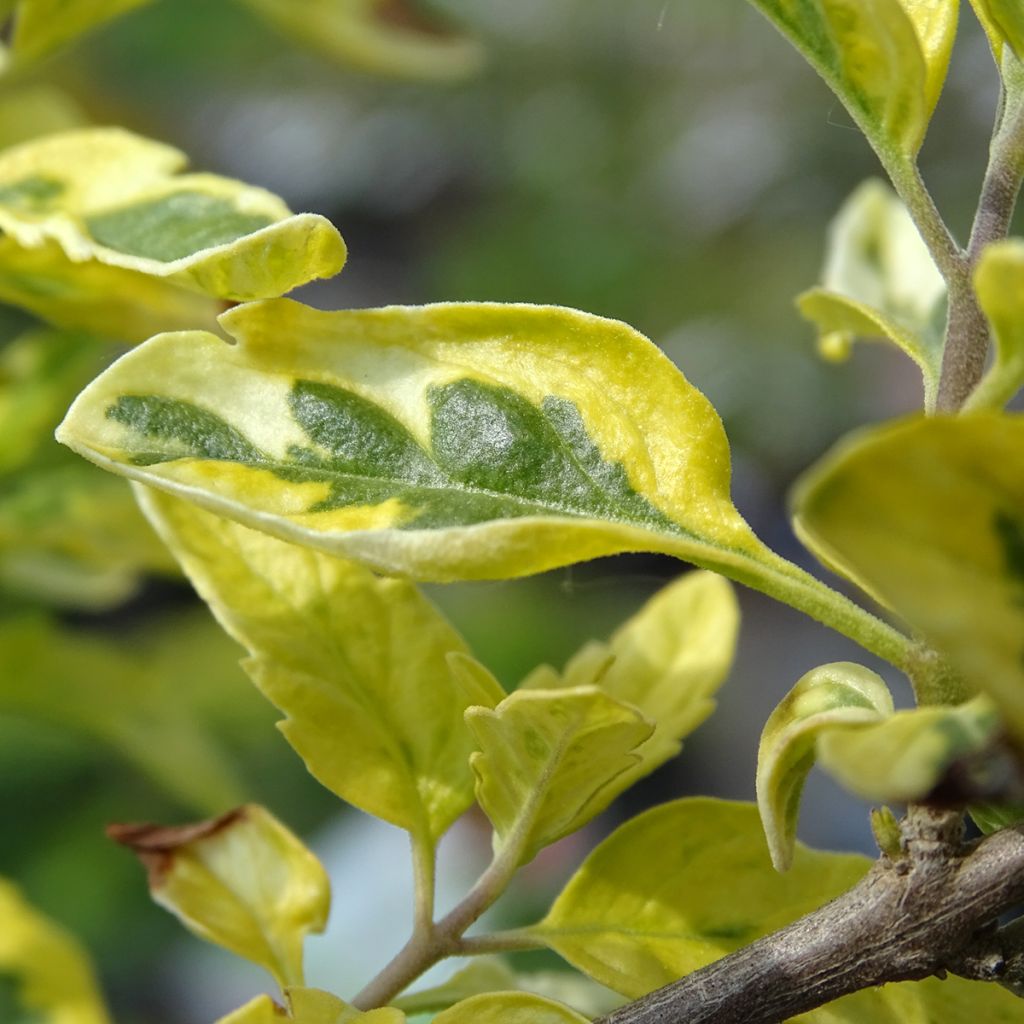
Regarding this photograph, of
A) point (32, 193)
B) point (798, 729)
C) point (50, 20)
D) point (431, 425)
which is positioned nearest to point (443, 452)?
point (431, 425)

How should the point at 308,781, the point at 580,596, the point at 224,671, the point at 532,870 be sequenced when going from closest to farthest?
1. the point at 224,671
2. the point at 308,781
3. the point at 532,870
4. the point at 580,596

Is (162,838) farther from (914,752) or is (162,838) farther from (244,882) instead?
(914,752)

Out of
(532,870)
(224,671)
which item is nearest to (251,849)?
(224,671)

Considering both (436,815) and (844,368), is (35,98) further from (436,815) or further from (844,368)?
(844,368)

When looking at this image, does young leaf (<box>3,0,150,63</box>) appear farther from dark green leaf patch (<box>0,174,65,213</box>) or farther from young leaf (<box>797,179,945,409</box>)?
young leaf (<box>797,179,945,409</box>)

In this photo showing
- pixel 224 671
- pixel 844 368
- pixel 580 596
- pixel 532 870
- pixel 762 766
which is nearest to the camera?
pixel 762 766

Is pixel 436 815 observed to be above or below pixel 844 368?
above

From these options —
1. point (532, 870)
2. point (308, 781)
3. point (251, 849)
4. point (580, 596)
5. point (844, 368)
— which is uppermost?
point (251, 849)

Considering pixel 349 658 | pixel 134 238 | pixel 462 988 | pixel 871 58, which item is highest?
pixel 871 58
